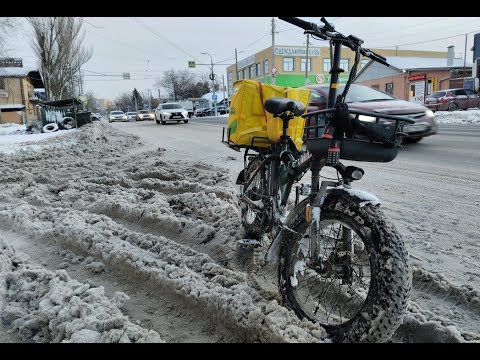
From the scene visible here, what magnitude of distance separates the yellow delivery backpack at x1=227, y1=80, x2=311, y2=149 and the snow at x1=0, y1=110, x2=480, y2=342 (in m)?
0.92

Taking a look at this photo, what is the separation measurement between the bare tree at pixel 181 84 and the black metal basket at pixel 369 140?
88.2 metres

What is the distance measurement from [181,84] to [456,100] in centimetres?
6946

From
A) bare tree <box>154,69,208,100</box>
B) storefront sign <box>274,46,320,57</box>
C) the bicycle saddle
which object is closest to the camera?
the bicycle saddle

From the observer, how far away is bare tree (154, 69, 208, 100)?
87.9 metres

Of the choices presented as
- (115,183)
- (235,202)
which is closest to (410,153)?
(235,202)

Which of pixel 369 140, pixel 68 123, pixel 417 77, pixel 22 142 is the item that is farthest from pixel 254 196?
pixel 417 77

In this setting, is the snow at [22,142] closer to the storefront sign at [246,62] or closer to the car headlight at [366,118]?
the car headlight at [366,118]

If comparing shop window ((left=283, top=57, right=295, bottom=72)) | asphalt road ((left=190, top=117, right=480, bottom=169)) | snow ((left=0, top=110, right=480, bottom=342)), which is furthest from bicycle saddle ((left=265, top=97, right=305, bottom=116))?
shop window ((left=283, top=57, right=295, bottom=72))

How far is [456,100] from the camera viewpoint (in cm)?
2780

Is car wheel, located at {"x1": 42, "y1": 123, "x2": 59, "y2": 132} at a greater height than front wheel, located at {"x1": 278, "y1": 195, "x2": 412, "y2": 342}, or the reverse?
car wheel, located at {"x1": 42, "y1": 123, "x2": 59, "y2": 132}

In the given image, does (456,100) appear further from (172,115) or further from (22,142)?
(22,142)

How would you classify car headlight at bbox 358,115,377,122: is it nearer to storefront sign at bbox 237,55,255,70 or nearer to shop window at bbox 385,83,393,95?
shop window at bbox 385,83,393,95

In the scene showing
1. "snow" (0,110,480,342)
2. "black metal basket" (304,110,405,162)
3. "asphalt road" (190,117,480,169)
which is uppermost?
"black metal basket" (304,110,405,162)

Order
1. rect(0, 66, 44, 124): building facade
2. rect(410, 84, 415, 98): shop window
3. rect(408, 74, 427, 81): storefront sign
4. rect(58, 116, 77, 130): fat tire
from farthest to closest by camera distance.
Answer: rect(0, 66, 44, 124): building facade
rect(410, 84, 415, 98): shop window
rect(408, 74, 427, 81): storefront sign
rect(58, 116, 77, 130): fat tire
